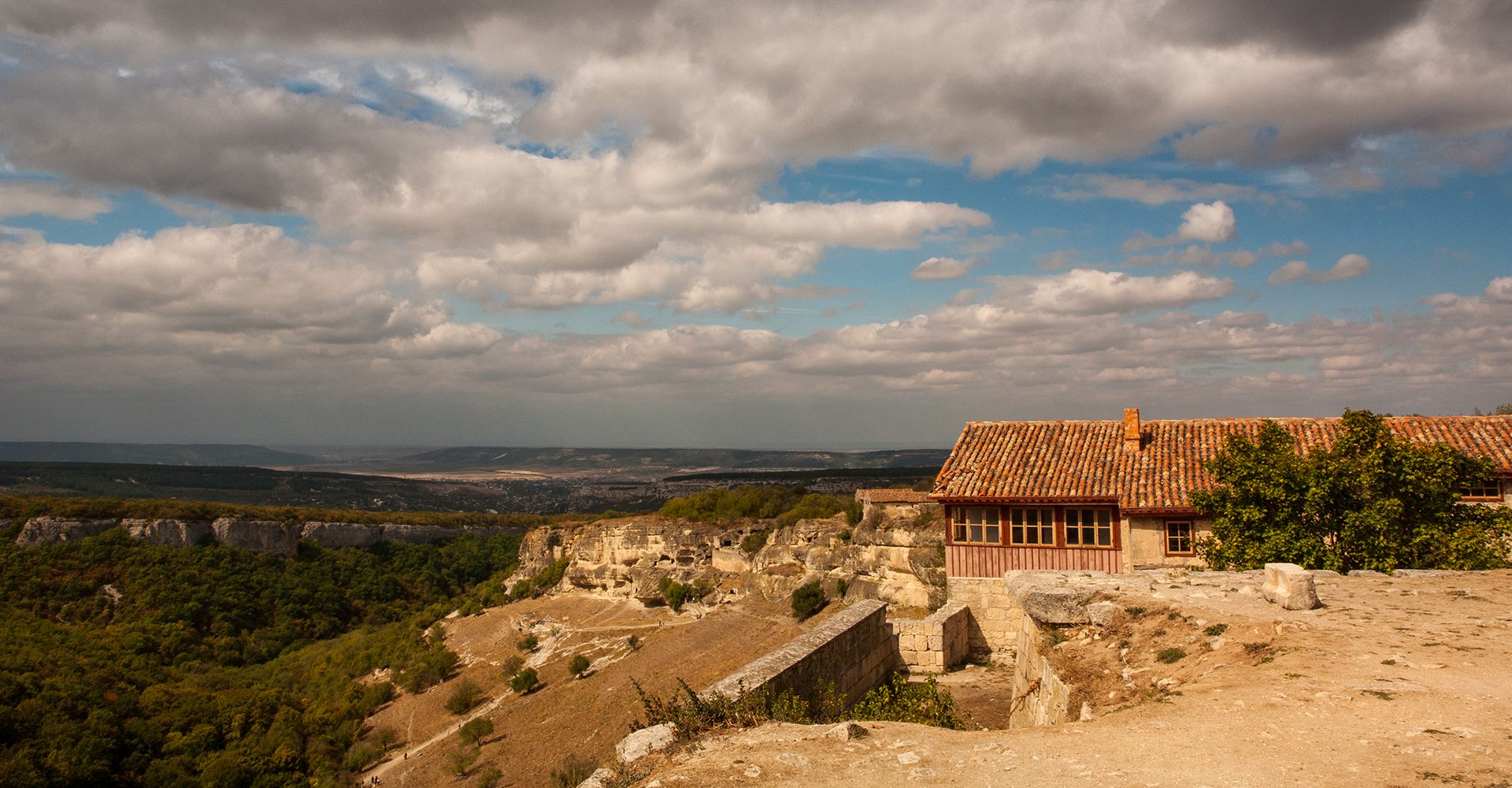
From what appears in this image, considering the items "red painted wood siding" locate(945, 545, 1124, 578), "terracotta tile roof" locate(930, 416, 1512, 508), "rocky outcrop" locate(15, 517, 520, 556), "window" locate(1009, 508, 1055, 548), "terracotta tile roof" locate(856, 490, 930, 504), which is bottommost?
"rocky outcrop" locate(15, 517, 520, 556)

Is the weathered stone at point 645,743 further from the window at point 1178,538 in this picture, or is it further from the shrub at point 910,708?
the window at point 1178,538

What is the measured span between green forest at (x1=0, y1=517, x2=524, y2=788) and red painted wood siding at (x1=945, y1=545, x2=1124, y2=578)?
84.1 feet

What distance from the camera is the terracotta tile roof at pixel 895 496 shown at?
3077 cm

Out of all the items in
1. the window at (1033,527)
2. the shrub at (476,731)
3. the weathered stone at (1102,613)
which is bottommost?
the shrub at (476,731)

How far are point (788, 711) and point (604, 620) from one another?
39582 millimetres

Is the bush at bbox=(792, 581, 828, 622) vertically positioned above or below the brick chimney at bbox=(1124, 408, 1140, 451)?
below

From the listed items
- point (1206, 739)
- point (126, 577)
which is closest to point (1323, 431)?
point (1206, 739)

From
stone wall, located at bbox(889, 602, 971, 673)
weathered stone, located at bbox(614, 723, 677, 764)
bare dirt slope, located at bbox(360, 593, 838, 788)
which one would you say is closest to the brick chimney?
stone wall, located at bbox(889, 602, 971, 673)

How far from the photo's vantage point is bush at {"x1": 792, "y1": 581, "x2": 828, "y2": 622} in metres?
32.8

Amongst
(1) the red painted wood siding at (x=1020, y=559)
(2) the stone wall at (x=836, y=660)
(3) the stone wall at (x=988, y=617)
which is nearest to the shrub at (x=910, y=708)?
(2) the stone wall at (x=836, y=660)

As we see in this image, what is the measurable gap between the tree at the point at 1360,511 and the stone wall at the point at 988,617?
5686mm

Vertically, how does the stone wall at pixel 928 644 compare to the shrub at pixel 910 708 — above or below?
below

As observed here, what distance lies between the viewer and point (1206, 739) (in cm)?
541

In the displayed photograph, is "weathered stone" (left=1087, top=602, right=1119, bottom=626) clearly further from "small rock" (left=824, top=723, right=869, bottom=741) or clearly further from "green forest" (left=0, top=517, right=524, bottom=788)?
"green forest" (left=0, top=517, right=524, bottom=788)
